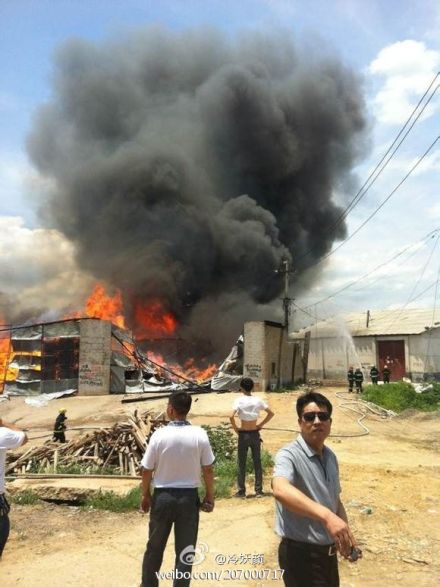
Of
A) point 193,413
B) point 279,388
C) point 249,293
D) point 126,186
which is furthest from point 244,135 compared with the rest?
point 193,413

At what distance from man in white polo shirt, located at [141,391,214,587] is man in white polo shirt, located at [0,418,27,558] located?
3.77ft

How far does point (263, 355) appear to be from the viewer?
70.2ft

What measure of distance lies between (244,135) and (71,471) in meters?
35.2

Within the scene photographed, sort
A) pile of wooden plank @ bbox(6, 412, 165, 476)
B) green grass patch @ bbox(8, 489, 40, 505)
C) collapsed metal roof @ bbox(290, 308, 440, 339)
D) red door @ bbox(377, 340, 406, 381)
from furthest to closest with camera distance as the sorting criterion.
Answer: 1. collapsed metal roof @ bbox(290, 308, 440, 339)
2. red door @ bbox(377, 340, 406, 381)
3. pile of wooden plank @ bbox(6, 412, 165, 476)
4. green grass patch @ bbox(8, 489, 40, 505)

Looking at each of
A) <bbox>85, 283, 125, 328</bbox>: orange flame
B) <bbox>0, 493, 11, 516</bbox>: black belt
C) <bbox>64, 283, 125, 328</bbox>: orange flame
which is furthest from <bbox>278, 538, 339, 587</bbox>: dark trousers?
<bbox>85, 283, 125, 328</bbox>: orange flame

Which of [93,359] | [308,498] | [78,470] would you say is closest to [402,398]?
[93,359]

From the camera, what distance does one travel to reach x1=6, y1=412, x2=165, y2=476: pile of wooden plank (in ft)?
27.5

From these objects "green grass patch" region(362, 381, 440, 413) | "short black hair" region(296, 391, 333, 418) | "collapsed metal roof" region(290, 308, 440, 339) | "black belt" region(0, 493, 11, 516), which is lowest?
"green grass patch" region(362, 381, 440, 413)

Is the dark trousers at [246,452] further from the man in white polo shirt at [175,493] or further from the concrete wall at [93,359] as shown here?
the concrete wall at [93,359]

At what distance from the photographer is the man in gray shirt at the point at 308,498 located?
7.88 feet

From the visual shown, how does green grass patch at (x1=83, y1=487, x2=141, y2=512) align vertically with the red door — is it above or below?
below

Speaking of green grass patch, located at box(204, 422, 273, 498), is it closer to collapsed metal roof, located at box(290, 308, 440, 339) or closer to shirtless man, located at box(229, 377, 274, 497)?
shirtless man, located at box(229, 377, 274, 497)

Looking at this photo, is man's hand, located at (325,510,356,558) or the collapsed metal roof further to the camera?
the collapsed metal roof

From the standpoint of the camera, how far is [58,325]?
20562 mm
